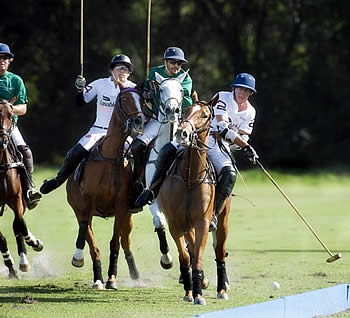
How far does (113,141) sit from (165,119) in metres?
1.35

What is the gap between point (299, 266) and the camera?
12.7 metres

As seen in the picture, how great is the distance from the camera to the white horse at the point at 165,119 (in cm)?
903

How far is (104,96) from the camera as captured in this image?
36.5 feet

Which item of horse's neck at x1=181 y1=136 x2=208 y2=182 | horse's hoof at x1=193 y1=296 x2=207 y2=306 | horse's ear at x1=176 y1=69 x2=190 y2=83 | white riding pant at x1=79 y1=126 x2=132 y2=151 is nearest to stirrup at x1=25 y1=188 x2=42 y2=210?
white riding pant at x1=79 y1=126 x2=132 y2=151

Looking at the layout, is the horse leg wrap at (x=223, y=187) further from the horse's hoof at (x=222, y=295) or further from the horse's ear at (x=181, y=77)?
the horse's ear at (x=181, y=77)

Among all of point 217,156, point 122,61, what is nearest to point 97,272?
point 217,156

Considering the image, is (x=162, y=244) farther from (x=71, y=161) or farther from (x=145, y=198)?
(x=71, y=161)

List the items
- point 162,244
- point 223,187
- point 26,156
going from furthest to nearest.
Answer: point 26,156 → point 162,244 → point 223,187

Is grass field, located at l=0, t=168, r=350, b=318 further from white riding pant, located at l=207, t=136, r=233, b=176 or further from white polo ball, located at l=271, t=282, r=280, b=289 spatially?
white riding pant, located at l=207, t=136, r=233, b=176

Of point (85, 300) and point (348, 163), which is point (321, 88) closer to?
point (348, 163)

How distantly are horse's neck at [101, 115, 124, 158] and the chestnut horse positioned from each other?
Answer: 3.81 feet

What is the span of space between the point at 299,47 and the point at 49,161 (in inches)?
382

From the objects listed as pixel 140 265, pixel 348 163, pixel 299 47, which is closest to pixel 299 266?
pixel 140 265

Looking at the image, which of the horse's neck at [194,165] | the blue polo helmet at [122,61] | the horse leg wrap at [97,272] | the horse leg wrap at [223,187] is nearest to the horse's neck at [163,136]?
the horse leg wrap at [223,187]
